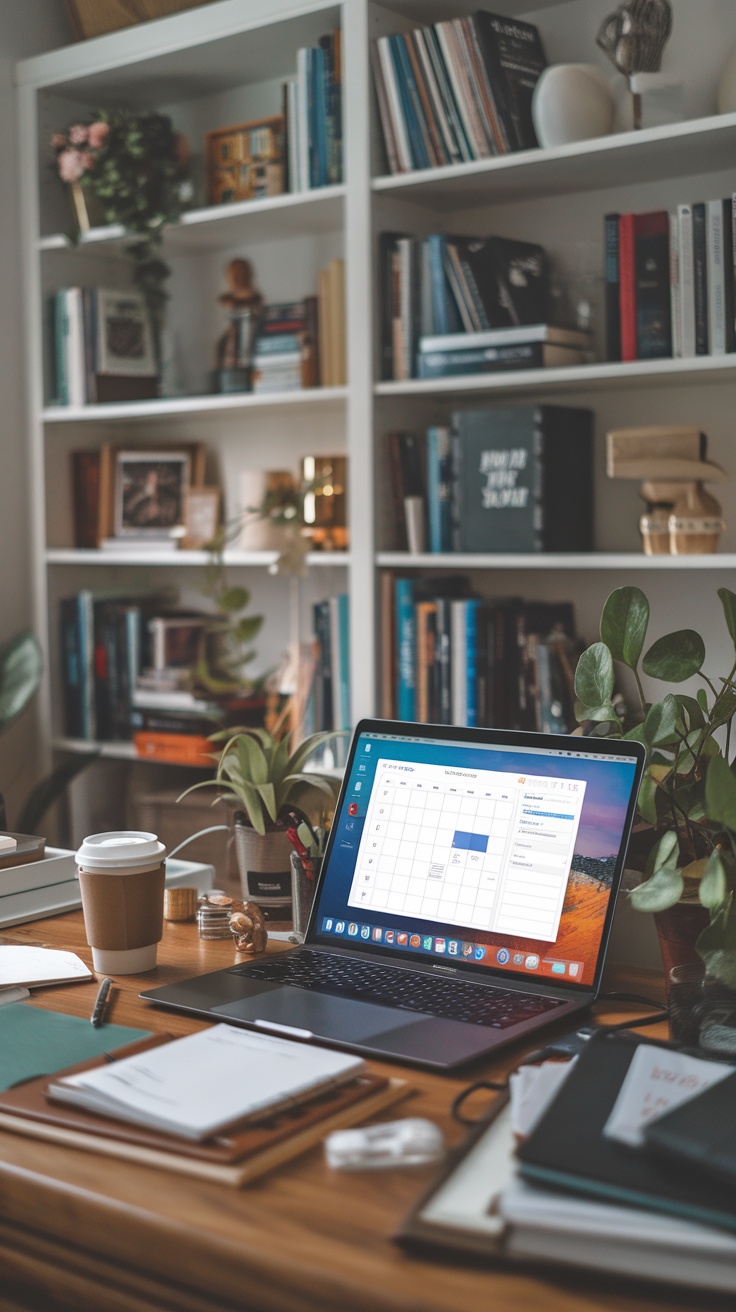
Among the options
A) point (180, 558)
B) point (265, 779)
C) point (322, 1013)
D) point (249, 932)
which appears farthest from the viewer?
point (180, 558)

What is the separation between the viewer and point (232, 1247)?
0.78m

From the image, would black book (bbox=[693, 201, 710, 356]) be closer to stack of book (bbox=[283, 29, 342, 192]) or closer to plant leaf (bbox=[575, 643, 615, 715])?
stack of book (bbox=[283, 29, 342, 192])

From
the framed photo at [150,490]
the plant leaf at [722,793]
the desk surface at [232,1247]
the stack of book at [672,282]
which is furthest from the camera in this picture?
the framed photo at [150,490]

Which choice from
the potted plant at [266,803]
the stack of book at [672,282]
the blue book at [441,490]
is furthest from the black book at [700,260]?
the potted plant at [266,803]

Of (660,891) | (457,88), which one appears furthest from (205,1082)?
(457,88)

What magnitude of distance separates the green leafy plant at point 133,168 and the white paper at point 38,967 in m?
2.10

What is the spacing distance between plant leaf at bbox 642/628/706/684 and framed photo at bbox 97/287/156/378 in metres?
2.31

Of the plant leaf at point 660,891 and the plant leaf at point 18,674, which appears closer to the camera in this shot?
the plant leaf at point 660,891

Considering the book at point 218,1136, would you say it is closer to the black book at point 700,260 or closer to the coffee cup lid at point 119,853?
the coffee cup lid at point 119,853

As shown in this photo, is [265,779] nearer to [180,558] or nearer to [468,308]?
[468,308]

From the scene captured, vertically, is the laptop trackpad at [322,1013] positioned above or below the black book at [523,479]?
below

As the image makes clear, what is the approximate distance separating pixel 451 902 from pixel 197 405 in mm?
1973

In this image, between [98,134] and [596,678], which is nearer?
[596,678]

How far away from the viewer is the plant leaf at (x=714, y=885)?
103 centimetres
